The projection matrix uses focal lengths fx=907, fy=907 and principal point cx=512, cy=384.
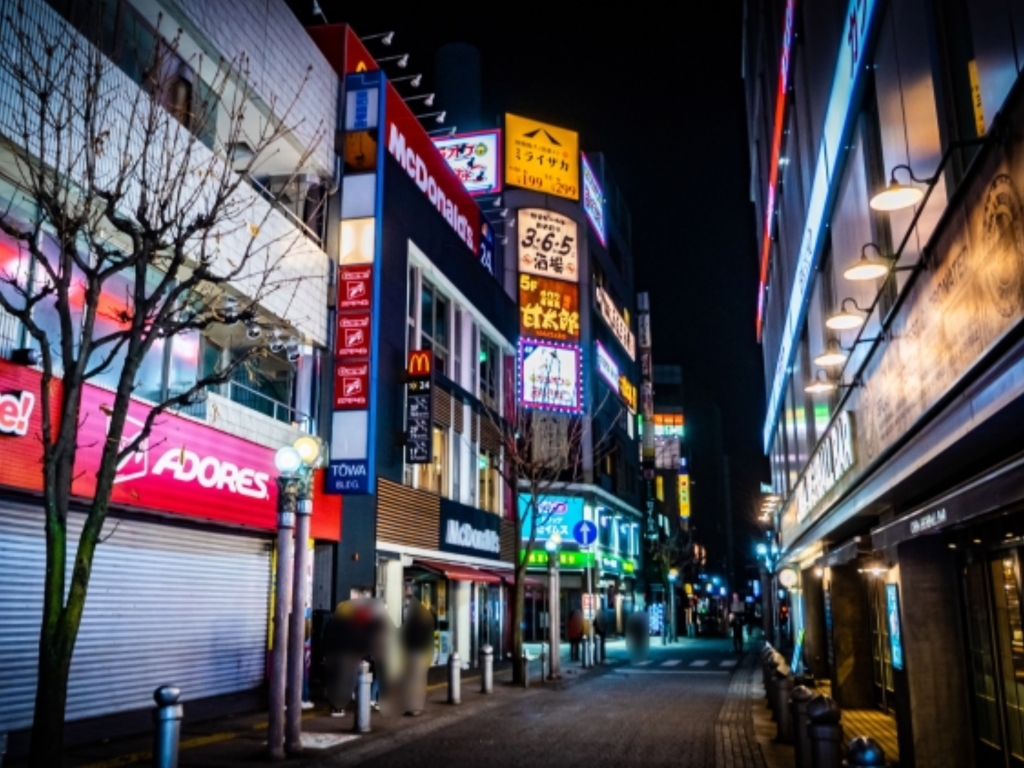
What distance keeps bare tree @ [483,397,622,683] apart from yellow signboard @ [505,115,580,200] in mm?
11870

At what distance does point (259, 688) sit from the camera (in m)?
17.7

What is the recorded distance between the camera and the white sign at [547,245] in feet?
149

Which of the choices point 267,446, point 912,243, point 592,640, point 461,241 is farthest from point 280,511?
point 592,640

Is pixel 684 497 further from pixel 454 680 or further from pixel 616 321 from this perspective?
pixel 454 680

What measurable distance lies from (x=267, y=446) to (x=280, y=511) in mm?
6853

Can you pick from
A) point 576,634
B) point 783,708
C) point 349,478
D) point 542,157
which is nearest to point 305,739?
point 783,708

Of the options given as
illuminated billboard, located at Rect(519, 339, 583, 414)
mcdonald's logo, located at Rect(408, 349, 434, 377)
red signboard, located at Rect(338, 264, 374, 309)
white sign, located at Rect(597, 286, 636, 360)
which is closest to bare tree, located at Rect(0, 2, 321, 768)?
red signboard, located at Rect(338, 264, 374, 309)

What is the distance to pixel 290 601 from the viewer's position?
12.1 m

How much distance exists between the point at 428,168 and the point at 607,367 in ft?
87.6

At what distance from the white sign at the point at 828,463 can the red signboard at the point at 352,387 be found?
972 cm

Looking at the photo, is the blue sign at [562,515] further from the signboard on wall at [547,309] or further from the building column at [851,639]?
the building column at [851,639]

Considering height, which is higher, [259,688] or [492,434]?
[492,434]

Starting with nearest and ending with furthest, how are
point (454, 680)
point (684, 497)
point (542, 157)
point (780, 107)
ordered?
1. point (454, 680)
2. point (780, 107)
3. point (542, 157)
4. point (684, 497)

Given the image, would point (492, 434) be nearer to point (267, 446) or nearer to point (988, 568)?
point (267, 446)
